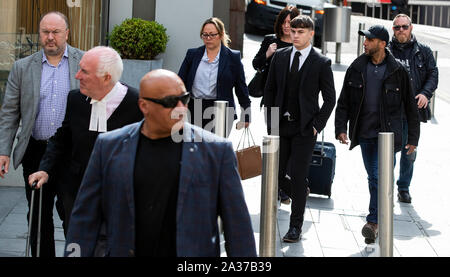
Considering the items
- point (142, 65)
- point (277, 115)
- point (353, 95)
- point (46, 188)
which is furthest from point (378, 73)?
point (142, 65)

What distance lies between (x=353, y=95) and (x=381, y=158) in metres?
2.48

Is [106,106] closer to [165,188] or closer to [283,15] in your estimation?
[165,188]

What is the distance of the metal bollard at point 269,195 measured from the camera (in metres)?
5.33

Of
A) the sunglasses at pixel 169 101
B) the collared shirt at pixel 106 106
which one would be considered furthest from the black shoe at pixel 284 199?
the sunglasses at pixel 169 101

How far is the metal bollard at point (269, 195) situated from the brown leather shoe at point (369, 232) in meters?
2.46

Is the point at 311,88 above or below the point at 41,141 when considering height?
above

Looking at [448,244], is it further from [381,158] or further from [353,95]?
[381,158]

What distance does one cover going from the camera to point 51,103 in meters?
6.19

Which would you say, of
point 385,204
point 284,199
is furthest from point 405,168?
point 385,204

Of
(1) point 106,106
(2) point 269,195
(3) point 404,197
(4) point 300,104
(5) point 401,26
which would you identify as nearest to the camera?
(1) point 106,106

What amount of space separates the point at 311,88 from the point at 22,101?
2.60 metres

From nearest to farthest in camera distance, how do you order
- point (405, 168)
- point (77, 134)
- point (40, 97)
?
point (77, 134)
point (40, 97)
point (405, 168)

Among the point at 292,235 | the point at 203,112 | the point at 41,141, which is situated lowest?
the point at 292,235

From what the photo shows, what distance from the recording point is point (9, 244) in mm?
7387
